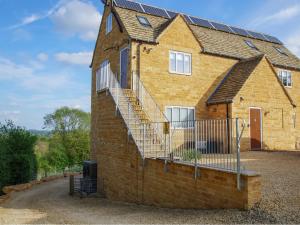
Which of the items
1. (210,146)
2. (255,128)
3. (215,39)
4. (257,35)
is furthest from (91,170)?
(257,35)

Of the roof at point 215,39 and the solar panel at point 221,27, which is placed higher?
the solar panel at point 221,27

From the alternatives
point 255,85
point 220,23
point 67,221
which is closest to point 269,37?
point 220,23

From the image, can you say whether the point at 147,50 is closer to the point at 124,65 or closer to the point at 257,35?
the point at 124,65

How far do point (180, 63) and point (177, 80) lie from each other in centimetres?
115

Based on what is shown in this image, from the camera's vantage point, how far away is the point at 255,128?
1852 cm

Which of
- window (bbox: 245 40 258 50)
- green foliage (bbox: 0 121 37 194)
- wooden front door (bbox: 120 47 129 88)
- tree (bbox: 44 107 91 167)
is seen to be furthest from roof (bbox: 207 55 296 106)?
tree (bbox: 44 107 91 167)

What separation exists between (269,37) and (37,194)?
2311cm

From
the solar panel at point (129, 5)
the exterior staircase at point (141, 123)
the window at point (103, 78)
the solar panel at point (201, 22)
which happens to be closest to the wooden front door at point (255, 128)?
the exterior staircase at point (141, 123)

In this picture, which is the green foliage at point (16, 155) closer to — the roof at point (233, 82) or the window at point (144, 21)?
the window at point (144, 21)

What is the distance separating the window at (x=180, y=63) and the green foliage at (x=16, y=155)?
12.1 m

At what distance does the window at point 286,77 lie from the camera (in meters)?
22.4

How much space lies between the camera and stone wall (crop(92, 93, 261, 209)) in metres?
7.11

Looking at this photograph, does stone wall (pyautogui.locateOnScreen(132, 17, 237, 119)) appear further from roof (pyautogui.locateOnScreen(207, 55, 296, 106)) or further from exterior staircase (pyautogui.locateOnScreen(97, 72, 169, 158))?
exterior staircase (pyautogui.locateOnScreen(97, 72, 169, 158))

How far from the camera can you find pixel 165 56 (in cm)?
1762
